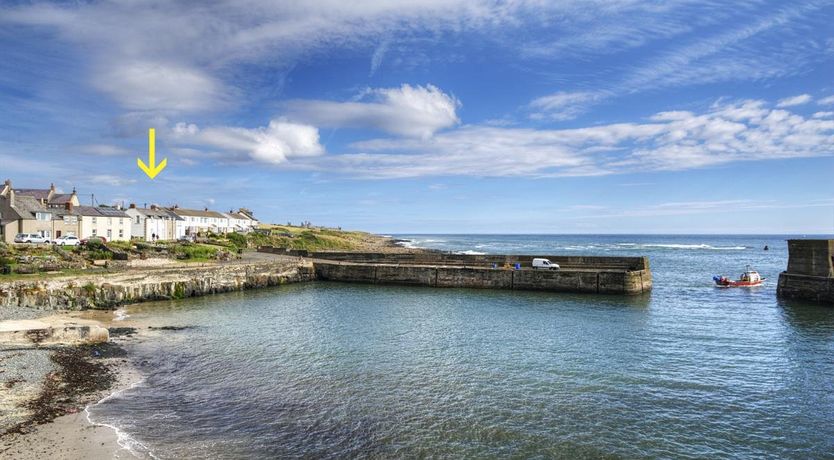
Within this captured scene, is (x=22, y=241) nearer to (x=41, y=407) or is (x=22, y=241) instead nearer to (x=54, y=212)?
(x=54, y=212)

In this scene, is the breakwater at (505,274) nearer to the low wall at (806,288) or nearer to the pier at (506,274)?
the pier at (506,274)

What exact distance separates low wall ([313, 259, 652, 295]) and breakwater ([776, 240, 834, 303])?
34.3 ft

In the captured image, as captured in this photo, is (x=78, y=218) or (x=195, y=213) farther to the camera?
(x=195, y=213)

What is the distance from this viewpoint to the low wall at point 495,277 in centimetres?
4216

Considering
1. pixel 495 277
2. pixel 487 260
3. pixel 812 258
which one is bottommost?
pixel 495 277

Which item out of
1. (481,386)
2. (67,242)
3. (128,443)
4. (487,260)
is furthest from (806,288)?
(67,242)

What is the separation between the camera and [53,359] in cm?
1886

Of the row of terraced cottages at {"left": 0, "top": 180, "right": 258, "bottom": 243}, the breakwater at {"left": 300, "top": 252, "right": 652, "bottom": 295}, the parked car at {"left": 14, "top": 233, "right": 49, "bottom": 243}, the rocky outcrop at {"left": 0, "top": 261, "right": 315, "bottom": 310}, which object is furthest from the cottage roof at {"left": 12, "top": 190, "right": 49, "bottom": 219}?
the breakwater at {"left": 300, "top": 252, "right": 652, "bottom": 295}

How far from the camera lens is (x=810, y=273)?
122ft

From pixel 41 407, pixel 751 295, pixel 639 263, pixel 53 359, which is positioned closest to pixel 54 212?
pixel 53 359

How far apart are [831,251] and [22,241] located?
232 ft

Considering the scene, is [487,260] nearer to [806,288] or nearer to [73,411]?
[806,288]

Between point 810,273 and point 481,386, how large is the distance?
34.4 m

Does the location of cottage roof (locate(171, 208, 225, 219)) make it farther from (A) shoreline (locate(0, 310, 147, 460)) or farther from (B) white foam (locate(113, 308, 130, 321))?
(A) shoreline (locate(0, 310, 147, 460))
